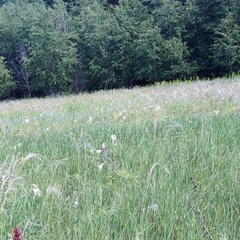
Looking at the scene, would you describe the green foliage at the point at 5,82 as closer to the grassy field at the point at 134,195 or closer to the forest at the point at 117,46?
the forest at the point at 117,46

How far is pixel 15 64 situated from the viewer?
1160 inches

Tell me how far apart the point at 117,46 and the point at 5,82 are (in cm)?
1035

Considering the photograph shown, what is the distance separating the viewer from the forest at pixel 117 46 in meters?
23.9

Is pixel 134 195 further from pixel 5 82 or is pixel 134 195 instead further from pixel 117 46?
pixel 5 82

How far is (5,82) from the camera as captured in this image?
2753cm

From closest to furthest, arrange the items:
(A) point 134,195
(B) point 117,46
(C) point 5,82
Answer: (A) point 134,195 < (B) point 117,46 < (C) point 5,82

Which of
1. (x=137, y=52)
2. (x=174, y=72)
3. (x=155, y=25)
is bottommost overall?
(x=174, y=72)

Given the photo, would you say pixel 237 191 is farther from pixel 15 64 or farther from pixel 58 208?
pixel 15 64

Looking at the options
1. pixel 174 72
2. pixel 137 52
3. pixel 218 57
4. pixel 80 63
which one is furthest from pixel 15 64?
pixel 218 57

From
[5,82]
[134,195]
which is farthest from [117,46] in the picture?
[134,195]

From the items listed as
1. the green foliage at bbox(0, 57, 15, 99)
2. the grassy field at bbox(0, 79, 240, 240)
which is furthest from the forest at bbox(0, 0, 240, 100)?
the grassy field at bbox(0, 79, 240, 240)

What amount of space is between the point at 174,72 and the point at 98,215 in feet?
76.3

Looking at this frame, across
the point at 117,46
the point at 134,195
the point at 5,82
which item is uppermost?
the point at 117,46

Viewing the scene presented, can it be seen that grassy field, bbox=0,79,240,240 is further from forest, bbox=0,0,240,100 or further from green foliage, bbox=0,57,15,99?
green foliage, bbox=0,57,15,99
